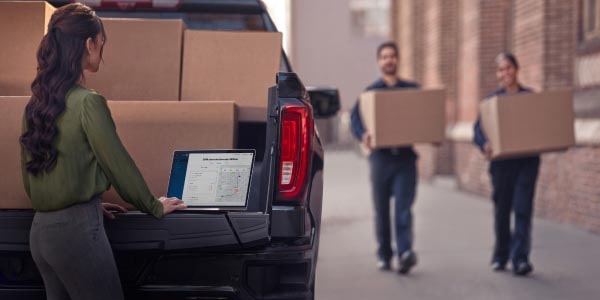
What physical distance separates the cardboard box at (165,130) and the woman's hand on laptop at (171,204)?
38cm

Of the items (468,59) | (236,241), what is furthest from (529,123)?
(468,59)

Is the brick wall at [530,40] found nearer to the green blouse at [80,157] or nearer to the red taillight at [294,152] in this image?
the red taillight at [294,152]

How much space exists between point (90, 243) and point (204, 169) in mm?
785

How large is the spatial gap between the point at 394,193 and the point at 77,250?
4.55 metres

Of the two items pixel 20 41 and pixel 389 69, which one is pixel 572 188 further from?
pixel 20 41

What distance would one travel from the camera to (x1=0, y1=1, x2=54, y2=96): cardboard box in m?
4.07

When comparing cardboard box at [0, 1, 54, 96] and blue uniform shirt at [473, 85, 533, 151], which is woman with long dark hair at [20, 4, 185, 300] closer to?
cardboard box at [0, 1, 54, 96]

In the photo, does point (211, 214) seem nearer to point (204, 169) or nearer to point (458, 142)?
point (204, 169)

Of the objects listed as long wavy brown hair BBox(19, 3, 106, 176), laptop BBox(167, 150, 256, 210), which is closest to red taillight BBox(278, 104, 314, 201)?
laptop BBox(167, 150, 256, 210)

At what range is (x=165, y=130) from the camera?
3.83 meters

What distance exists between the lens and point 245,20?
5008mm

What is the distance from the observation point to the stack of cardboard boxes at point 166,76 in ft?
12.6

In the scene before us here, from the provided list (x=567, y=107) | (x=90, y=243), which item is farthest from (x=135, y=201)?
(x=567, y=107)

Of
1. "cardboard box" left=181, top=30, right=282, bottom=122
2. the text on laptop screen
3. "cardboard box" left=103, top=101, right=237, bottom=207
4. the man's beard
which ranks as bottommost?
the text on laptop screen
